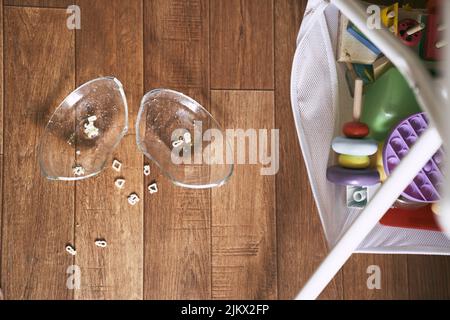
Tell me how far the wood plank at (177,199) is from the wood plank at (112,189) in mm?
28

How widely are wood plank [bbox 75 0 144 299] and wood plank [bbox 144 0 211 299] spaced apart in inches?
1.1

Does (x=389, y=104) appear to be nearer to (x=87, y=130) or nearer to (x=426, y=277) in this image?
(x=426, y=277)

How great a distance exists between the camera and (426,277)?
1.24 meters

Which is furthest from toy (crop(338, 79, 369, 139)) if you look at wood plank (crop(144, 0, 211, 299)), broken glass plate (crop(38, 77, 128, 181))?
broken glass plate (crop(38, 77, 128, 181))

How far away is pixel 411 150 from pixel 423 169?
1.02 feet

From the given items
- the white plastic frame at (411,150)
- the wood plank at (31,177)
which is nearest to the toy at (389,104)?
the white plastic frame at (411,150)

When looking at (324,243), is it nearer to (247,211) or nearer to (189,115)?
(247,211)

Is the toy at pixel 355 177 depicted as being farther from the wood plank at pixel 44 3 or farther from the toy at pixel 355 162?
the wood plank at pixel 44 3

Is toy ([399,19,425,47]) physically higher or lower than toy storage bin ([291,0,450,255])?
higher

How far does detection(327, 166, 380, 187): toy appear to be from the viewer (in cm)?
92

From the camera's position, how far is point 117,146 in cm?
118

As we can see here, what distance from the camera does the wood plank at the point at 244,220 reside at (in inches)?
47.3

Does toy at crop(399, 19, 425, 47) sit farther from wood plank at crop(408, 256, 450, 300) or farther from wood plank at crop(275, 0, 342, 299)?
wood plank at crop(408, 256, 450, 300)

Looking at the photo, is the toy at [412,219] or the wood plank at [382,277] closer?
the toy at [412,219]
